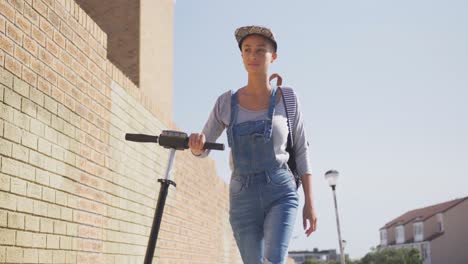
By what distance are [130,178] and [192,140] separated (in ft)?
13.4

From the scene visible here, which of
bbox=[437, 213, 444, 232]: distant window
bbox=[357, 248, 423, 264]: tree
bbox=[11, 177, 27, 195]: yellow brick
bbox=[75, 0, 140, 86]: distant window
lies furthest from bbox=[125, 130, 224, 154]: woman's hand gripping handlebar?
bbox=[437, 213, 444, 232]: distant window

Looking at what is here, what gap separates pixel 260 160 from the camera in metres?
3.28

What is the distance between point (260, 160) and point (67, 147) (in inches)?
85.6

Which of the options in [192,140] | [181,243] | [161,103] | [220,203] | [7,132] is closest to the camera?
[192,140]

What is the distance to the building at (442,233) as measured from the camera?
65.3m

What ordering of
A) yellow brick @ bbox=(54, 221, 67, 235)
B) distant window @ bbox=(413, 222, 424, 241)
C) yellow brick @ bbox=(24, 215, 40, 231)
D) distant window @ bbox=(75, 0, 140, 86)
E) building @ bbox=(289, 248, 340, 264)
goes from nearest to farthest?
1. yellow brick @ bbox=(24, 215, 40, 231)
2. yellow brick @ bbox=(54, 221, 67, 235)
3. distant window @ bbox=(75, 0, 140, 86)
4. distant window @ bbox=(413, 222, 424, 241)
5. building @ bbox=(289, 248, 340, 264)

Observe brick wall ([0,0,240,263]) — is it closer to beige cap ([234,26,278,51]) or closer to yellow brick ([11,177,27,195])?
yellow brick ([11,177,27,195])

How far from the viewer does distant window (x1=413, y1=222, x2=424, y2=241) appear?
70.2 metres

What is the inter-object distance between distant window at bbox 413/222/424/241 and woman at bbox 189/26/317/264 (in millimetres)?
69821

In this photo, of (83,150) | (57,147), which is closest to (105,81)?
(83,150)

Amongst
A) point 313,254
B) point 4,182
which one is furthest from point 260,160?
point 313,254

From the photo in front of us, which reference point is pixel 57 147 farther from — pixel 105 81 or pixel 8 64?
pixel 105 81

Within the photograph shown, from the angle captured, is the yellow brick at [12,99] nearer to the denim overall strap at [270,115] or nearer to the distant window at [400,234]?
the denim overall strap at [270,115]

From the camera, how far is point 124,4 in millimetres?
10484
